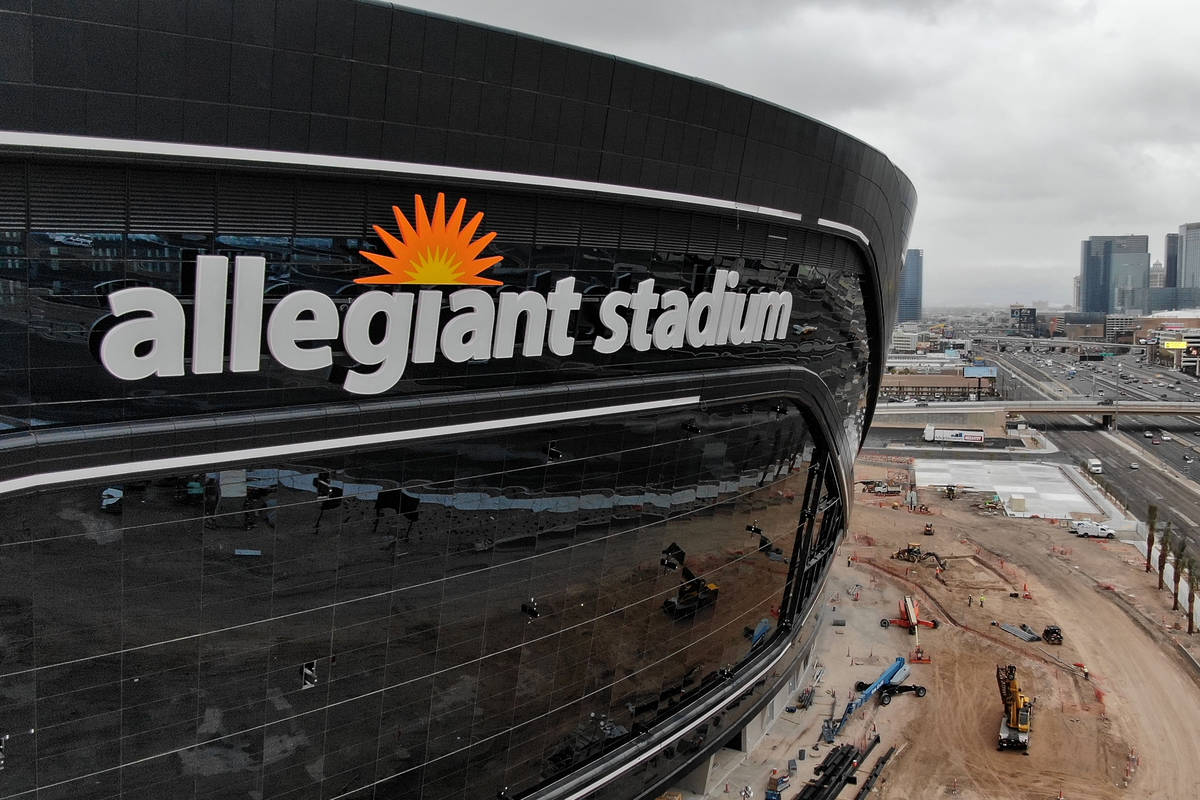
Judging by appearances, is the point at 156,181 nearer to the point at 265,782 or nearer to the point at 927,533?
the point at 265,782

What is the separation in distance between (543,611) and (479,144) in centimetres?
1054

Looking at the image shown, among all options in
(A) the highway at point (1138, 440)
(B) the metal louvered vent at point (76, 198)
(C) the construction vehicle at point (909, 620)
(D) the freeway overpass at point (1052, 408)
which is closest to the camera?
(B) the metal louvered vent at point (76, 198)

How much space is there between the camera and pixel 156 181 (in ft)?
38.7

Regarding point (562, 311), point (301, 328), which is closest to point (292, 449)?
point (301, 328)

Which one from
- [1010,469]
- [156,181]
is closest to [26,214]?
[156,181]

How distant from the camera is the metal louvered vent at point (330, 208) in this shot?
A: 13211mm

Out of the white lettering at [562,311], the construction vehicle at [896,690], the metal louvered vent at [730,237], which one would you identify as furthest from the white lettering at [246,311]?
the construction vehicle at [896,690]

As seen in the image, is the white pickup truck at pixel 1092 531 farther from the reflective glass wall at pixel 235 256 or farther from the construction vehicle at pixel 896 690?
the reflective glass wall at pixel 235 256

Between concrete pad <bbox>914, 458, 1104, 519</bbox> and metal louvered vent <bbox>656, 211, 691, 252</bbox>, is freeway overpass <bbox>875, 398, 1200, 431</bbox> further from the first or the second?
metal louvered vent <bbox>656, 211, 691, 252</bbox>

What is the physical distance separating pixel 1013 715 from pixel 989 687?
14.2ft

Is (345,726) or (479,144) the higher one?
(479,144)

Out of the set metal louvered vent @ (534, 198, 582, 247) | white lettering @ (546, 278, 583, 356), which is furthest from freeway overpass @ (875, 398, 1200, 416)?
metal louvered vent @ (534, 198, 582, 247)

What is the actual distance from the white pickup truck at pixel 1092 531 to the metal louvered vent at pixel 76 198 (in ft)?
234

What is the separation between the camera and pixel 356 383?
14344 mm
